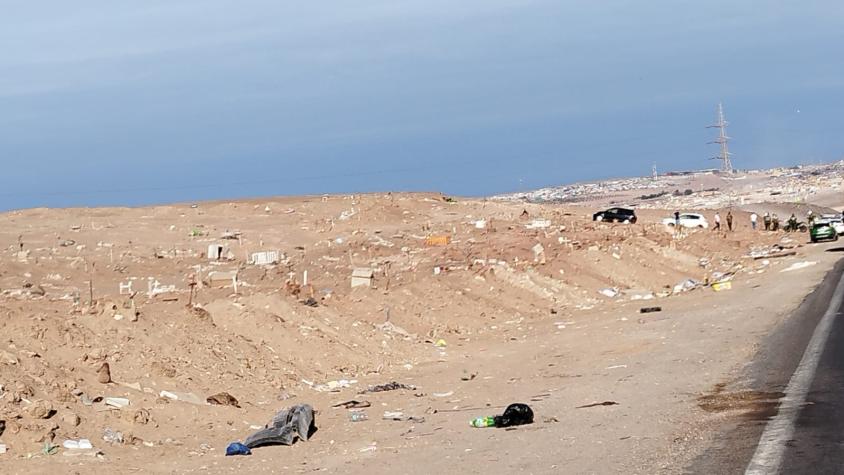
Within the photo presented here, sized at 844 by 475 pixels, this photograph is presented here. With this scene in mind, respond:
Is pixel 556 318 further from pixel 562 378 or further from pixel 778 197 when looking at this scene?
pixel 778 197

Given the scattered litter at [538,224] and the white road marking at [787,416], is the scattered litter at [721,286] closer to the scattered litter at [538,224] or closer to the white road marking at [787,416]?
the scattered litter at [538,224]

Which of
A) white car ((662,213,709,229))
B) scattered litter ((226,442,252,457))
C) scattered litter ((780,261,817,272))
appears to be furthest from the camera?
white car ((662,213,709,229))

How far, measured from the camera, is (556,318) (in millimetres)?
30953

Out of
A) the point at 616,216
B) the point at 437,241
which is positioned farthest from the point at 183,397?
the point at 616,216

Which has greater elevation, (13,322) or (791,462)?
(13,322)

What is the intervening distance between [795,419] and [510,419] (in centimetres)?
337

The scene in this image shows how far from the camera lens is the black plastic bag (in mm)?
14320

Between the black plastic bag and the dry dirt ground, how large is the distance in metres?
0.22

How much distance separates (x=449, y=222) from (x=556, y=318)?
2075cm

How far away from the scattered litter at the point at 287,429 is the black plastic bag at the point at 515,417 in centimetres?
228

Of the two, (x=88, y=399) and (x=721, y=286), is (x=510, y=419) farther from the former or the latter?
(x=721, y=286)

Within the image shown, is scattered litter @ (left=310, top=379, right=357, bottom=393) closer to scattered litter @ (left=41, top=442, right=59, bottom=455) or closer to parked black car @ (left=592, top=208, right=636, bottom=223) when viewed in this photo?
scattered litter @ (left=41, top=442, right=59, bottom=455)

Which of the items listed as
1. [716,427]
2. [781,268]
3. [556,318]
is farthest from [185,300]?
[781,268]

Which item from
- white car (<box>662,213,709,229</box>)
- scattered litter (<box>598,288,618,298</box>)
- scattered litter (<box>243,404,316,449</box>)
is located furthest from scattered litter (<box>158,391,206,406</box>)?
white car (<box>662,213,709,229</box>)
